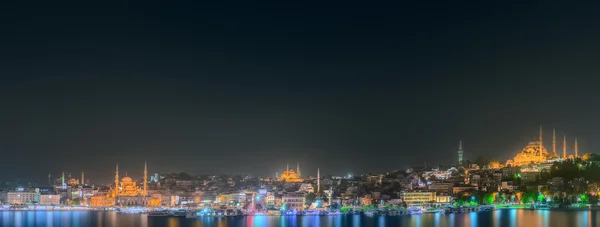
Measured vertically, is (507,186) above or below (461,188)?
above

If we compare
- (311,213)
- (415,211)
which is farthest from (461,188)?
(311,213)

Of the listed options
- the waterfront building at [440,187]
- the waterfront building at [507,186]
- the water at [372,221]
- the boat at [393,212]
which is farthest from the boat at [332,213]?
the waterfront building at [440,187]

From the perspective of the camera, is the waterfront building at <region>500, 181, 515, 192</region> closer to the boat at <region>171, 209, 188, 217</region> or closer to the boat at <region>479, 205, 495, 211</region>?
the boat at <region>479, 205, 495, 211</region>

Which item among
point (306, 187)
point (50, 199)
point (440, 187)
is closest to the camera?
point (440, 187)

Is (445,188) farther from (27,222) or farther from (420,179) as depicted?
(27,222)

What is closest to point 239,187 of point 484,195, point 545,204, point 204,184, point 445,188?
point 204,184

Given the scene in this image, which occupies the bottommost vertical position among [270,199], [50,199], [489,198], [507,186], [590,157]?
[50,199]

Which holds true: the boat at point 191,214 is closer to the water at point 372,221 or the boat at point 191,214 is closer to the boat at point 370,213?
the water at point 372,221

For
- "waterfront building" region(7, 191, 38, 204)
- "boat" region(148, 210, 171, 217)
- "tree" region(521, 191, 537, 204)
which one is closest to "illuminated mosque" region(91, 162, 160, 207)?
"waterfront building" region(7, 191, 38, 204)

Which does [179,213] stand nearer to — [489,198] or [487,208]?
[487,208]

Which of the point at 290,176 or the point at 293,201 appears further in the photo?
the point at 290,176

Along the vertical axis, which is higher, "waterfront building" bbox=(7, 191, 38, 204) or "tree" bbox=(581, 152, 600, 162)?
"tree" bbox=(581, 152, 600, 162)
